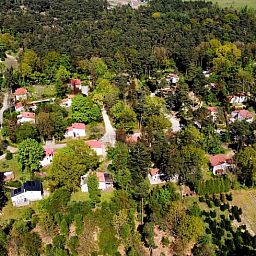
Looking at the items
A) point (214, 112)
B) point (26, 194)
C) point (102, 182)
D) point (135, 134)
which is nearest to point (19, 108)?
point (135, 134)

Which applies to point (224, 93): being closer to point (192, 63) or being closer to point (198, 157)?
point (192, 63)

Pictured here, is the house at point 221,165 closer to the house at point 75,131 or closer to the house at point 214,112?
the house at point 214,112

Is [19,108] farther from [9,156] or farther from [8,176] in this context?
[8,176]

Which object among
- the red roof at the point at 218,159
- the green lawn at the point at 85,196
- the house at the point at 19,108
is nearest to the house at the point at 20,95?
the house at the point at 19,108

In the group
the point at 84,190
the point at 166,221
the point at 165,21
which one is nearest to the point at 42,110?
the point at 84,190

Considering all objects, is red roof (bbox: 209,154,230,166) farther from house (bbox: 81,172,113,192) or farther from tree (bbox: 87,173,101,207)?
tree (bbox: 87,173,101,207)

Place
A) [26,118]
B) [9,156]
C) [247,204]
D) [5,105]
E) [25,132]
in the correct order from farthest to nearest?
1. [5,105]
2. [26,118]
3. [25,132]
4. [9,156]
5. [247,204]
